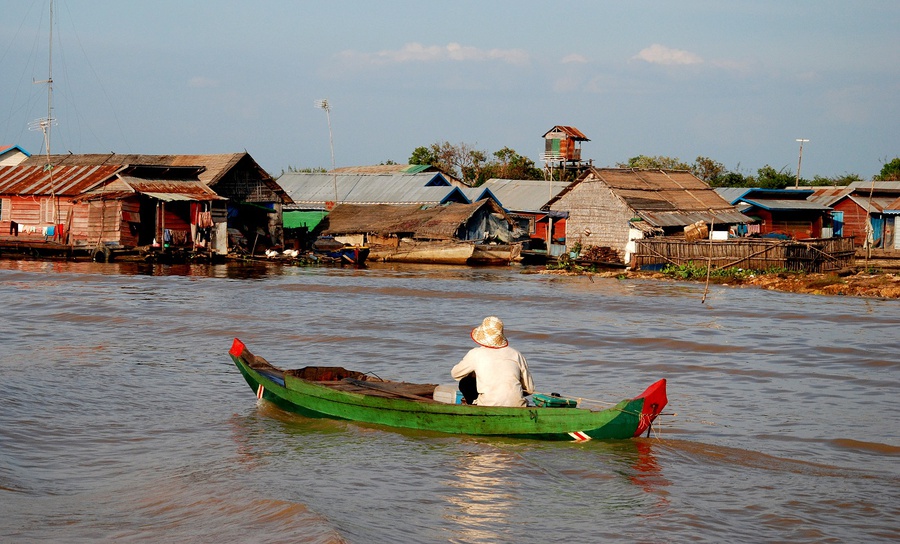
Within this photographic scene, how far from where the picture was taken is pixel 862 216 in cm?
4188

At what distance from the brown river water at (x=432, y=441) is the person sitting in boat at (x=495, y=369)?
521mm

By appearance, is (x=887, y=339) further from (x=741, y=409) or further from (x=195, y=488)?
(x=195, y=488)

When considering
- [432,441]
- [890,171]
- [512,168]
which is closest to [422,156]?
[512,168]

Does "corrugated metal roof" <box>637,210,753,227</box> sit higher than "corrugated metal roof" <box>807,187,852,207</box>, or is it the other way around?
"corrugated metal roof" <box>807,187,852,207</box>

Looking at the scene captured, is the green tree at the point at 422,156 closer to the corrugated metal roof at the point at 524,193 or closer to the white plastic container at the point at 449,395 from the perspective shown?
the corrugated metal roof at the point at 524,193

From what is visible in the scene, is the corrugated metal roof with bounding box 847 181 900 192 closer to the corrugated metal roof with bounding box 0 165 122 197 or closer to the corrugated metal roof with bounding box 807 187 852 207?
the corrugated metal roof with bounding box 807 187 852 207

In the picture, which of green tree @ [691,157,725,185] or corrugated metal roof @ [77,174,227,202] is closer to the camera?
corrugated metal roof @ [77,174,227,202]

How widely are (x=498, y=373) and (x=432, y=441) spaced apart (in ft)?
3.75

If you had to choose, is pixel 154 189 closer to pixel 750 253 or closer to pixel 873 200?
pixel 750 253

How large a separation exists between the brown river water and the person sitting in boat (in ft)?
1.71

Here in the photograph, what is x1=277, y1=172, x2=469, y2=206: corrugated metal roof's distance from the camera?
4269cm

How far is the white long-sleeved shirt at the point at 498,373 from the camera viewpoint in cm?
912

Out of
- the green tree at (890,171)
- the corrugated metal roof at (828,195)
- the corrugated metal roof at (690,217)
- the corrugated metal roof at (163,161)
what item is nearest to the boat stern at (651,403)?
the corrugated metal roof at (690,217)

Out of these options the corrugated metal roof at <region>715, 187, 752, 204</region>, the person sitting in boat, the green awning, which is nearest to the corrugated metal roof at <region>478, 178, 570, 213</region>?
the corrugated metal roof at <region>715, 187, 752, 204</region>
